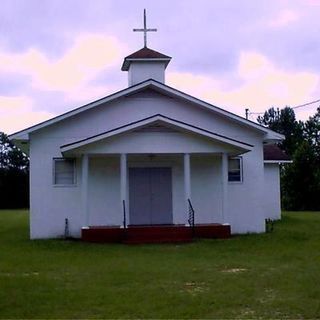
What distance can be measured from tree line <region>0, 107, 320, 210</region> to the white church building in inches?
295

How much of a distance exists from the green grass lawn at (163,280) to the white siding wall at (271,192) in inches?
474

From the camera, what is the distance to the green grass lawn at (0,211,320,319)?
9.33 m

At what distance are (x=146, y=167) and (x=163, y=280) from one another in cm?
1180

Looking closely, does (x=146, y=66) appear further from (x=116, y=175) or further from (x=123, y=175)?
(x=123, y=175)

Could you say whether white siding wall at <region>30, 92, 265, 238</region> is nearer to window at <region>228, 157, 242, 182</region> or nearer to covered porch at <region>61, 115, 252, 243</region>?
covered porch at <region>61, 115, 252, 243</region>

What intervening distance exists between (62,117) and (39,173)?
2.10m

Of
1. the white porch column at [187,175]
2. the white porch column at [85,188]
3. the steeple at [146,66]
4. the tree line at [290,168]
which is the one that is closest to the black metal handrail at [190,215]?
the white porch column at [187,175]

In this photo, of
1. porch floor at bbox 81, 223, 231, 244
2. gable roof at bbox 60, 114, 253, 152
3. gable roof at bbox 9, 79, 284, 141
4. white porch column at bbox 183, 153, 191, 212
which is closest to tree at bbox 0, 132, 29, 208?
gable roof at bbox 9, 79, 284, 141

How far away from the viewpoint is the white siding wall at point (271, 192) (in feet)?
105

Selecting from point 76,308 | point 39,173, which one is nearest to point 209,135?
point 39,173

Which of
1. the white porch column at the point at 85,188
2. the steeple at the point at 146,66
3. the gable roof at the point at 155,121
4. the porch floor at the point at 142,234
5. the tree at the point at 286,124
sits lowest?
the porch floor at the point at 142,234

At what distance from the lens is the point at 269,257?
53.2 feet

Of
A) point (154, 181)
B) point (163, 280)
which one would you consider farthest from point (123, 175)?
point (163, 280)

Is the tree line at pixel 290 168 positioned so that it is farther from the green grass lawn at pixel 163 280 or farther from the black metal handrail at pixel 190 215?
the green grass lawn at pixel 163 280
